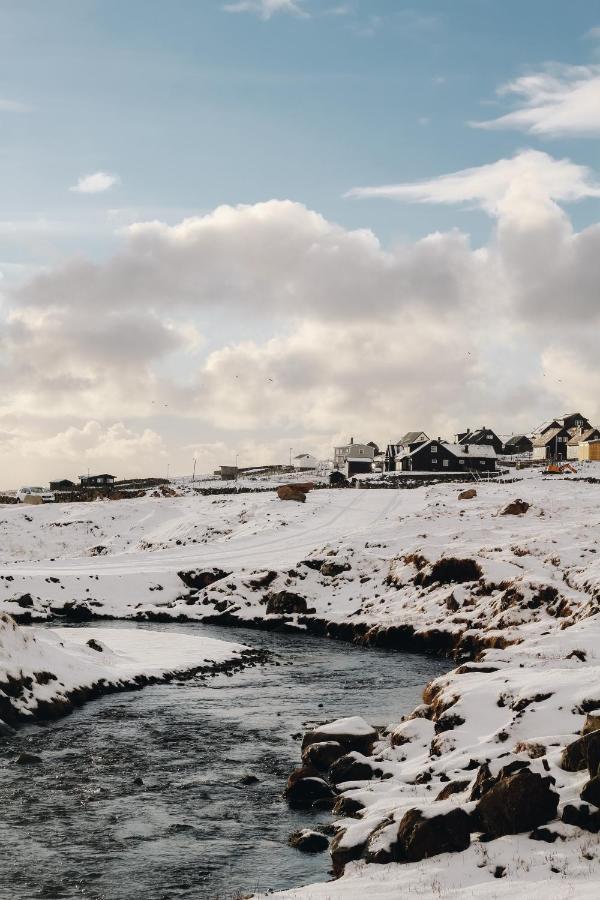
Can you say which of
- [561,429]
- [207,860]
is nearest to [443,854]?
[207,860]

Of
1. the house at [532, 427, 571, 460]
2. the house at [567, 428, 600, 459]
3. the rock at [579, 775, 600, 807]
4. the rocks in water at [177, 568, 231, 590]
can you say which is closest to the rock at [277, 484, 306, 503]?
the rocks in water at [177, 568, 231, 590]

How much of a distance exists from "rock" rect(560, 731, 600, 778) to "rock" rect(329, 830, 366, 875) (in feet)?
13.9

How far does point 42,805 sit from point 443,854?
911cm

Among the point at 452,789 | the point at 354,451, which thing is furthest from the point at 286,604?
the point at 354,451

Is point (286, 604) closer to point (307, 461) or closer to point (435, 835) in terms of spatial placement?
point (435, 835)

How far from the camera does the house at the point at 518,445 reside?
190 m

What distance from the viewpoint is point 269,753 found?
23.2 metres

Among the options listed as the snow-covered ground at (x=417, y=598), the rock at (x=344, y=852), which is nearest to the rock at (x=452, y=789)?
the snow-covered ground at (x=417, y=598)

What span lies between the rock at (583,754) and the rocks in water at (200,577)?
47.3m

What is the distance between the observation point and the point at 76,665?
33281 mm

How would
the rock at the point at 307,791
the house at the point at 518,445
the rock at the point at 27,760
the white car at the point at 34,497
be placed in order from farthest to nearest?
the house at the point at 518,445, the white car at the point at 34,497, the rock at the point at 27,760, the rock at the point at 307,791

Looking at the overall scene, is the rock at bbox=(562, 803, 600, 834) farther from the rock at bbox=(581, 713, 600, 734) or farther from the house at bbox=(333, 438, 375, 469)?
the house at bbox=(333, 438, 375, 469)

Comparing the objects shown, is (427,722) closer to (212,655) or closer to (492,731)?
(492,731)

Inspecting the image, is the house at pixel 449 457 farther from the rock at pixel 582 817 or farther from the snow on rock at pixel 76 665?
the rock at pixel 582 817
